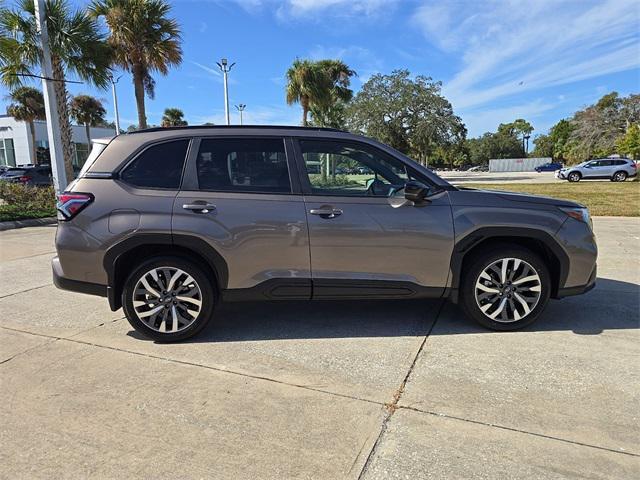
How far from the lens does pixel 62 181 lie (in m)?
13.3

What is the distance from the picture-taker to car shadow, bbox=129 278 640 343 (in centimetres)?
411

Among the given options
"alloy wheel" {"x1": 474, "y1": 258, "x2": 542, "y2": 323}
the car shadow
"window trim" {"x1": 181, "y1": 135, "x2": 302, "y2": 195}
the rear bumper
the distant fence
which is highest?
the distant fence

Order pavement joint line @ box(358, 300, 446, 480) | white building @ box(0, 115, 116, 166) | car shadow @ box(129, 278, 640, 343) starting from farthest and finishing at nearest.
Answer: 1. white building @ box(0, 115, 116, 166)
2. car shadow @ box(129, 278, 640, 343)
3. pavement joint line @ box(358, 300, 446, 480)

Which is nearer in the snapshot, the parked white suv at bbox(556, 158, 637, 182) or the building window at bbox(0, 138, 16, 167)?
the parked white suv at bbox(556, 158, 637, 182)

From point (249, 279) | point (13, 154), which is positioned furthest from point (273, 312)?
point (13, 154)

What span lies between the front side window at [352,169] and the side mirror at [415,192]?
170 mm

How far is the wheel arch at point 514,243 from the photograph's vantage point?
3.90m

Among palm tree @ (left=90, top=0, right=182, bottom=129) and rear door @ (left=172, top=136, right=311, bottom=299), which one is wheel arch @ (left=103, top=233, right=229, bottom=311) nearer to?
rear door @ (left=172, top=136, right=311, bottom=299)

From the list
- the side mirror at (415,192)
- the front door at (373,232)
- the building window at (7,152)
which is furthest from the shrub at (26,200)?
the building window at (7,152)

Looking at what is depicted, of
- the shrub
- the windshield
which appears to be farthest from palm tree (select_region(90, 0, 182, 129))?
the windshield

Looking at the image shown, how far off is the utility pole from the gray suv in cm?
1049

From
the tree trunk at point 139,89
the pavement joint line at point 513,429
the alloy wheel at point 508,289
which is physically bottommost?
the pavement joint line at point 513,429

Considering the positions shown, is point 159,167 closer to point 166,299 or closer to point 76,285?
point 166,299

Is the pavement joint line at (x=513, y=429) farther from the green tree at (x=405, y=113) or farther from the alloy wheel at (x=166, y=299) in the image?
the green tree at (x=405, y=113)
